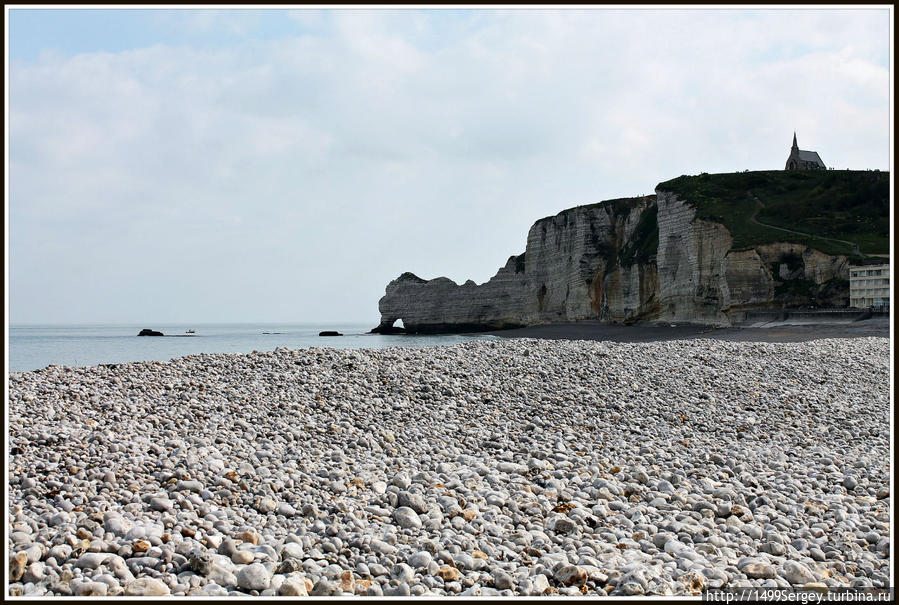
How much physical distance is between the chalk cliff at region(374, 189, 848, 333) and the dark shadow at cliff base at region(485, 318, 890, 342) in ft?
6.11

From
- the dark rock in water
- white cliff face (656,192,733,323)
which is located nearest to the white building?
white cliff face (656,192,733,323)

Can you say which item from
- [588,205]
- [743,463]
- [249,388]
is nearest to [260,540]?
[249,388]

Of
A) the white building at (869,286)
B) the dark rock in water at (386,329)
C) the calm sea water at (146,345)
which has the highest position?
the white building at (869,286)

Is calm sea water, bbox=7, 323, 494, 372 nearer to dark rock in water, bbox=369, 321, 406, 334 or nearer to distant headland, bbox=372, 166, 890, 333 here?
distant headland, bbox=372, 166, 890, 333

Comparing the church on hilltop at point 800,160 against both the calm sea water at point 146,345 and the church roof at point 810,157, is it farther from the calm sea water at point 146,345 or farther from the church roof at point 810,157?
the calm sea water at point 146,345

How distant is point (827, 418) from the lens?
10805mm

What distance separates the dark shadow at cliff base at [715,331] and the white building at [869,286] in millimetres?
3976

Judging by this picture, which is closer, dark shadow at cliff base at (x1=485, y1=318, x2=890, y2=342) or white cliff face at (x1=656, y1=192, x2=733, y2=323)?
dark shadow at cliff base at (x1=485, y1=318, x2=890, y2=342)

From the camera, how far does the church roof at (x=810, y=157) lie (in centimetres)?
7350

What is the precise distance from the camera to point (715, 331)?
4034 cm

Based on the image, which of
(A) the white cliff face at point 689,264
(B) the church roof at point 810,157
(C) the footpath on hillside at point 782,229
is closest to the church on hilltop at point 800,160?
(B) the church roof at point 810,157

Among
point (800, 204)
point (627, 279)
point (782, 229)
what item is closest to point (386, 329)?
point (627, 279)

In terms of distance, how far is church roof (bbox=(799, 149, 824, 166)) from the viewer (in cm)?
7350

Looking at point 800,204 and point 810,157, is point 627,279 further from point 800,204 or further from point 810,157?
point 810,157
